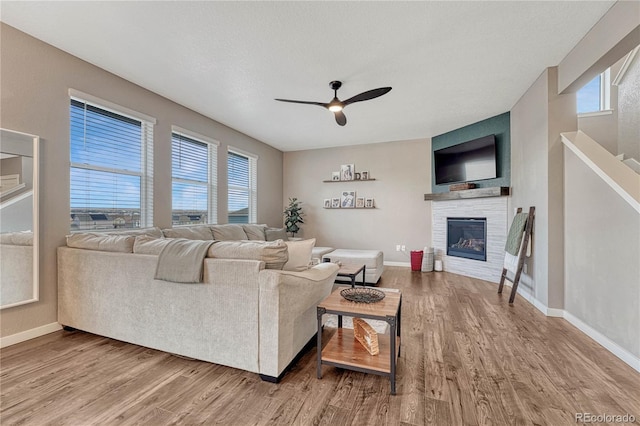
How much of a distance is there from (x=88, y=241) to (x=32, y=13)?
1877mm

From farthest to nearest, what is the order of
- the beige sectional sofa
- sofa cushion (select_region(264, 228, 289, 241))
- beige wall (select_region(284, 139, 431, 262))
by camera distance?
1. beige wall (select_region(284, 139, 431, 262))
2. sofa cushion (select_region(264, 228, 289, 241))
3. the beige sectional sofa

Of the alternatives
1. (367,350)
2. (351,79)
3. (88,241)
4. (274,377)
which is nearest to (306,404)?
(274,377)

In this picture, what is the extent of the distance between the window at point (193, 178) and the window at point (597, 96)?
568 cm

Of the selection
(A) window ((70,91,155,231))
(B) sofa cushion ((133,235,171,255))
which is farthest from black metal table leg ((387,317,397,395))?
(A) window ((70,91,155,231))

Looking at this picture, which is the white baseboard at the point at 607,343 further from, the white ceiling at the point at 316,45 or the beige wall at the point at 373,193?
the beige wall at the point at 373,193

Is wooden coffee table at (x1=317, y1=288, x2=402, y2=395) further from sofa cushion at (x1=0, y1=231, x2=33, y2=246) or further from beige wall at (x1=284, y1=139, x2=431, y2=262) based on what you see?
beige wall at (x1=284, y1=139, x2=431, y2=262)

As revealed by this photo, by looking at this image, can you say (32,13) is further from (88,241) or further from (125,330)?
(125,330)

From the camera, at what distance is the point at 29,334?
2334mm

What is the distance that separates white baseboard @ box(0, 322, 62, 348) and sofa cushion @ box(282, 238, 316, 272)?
2.40m

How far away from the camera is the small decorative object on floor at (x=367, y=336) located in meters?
1.81

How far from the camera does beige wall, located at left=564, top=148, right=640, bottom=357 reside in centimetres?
201

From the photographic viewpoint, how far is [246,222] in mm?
5457

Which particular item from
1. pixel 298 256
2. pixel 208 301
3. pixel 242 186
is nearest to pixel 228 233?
pixel 242 186

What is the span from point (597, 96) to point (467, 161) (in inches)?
74.7
